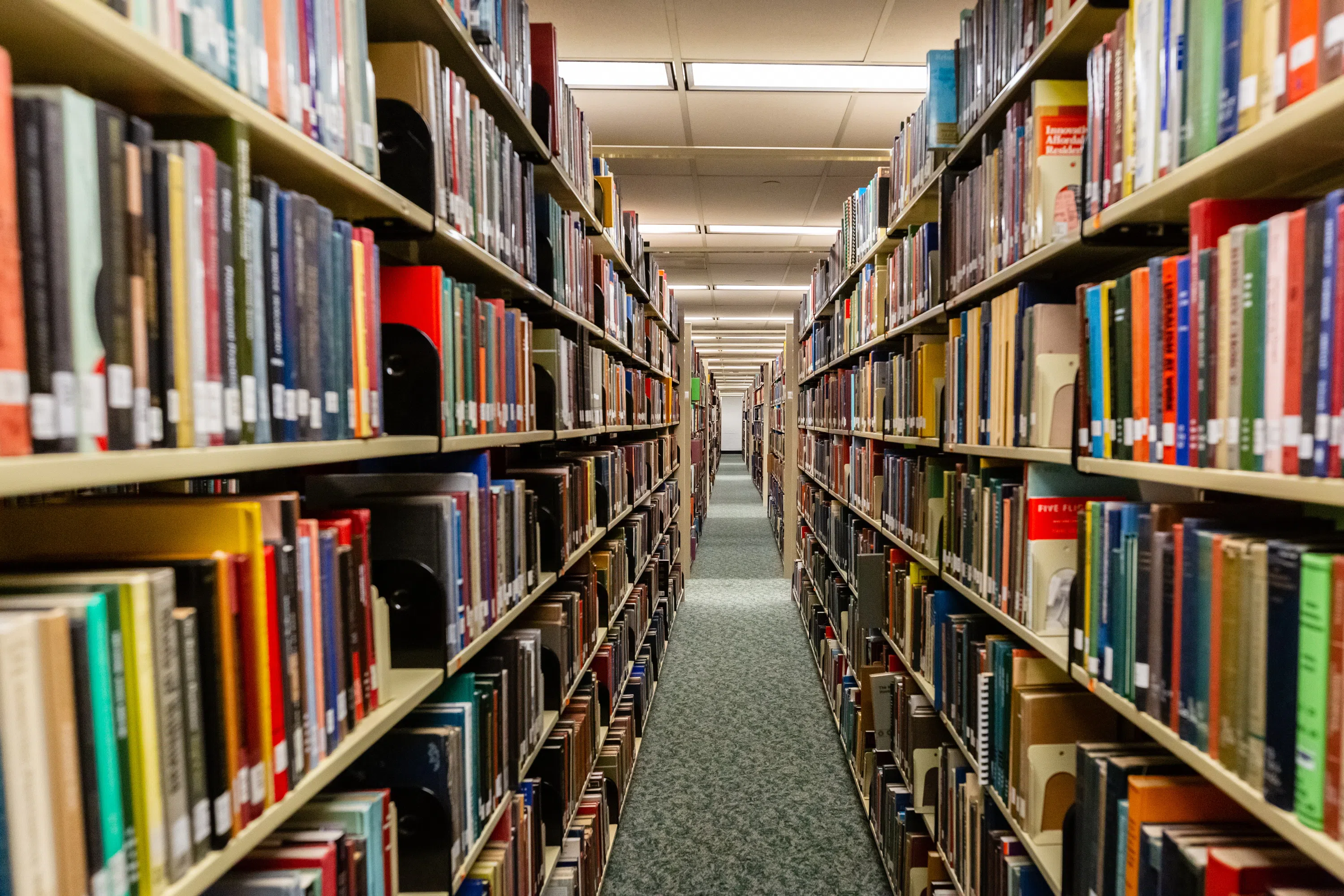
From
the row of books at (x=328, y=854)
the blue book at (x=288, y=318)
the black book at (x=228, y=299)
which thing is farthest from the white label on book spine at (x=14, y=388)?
the row of books at (x=328, y=854)

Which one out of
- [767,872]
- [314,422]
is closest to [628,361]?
[767,872]

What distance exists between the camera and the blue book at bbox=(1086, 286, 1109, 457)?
1229mm

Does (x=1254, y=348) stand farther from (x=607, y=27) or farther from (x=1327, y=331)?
(x=607, y=27)

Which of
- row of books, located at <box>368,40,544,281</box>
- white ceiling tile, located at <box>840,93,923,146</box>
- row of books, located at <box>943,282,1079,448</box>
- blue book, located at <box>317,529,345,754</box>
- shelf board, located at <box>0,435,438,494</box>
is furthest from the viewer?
white ceiling tile, located at <box>840,93,923,146</box>

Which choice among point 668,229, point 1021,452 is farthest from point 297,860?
point 668,229

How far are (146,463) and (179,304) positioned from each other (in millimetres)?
155

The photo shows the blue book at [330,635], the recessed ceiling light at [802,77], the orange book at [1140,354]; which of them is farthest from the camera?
the recessed ceiling light at [802,77]

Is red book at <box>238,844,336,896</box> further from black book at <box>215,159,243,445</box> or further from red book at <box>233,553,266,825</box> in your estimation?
black book at <box>215,159,243,445</box>

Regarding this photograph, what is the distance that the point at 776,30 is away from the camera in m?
3.18

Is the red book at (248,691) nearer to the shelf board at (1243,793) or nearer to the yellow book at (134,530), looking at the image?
the yellow book at (134,530)

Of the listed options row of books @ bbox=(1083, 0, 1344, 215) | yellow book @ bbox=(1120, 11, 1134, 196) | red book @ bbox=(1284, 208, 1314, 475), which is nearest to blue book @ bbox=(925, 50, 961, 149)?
row of books @ bbox=(1083, 0, 1344, 215)

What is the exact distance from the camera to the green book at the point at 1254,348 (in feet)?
2.81

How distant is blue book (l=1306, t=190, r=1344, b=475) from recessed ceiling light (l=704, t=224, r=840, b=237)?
568 centimetres

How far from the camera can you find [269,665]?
843mm
